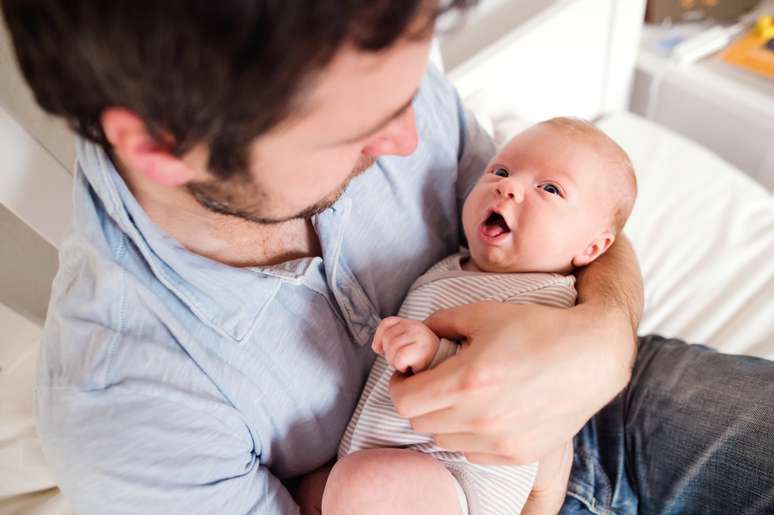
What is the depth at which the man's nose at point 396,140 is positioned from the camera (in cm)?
60

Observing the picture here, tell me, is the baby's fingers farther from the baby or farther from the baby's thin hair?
the baby's thin hair

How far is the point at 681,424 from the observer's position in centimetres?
81

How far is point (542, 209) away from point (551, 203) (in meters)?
0.02

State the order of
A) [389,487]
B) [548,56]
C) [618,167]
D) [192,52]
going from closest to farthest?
[192,52]
[389,487]
[618,167]
[548,56]

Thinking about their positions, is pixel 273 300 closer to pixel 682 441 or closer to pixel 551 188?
pixel 551 188

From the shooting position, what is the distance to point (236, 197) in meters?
0.59

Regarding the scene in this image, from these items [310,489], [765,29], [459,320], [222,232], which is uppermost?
[222,232]

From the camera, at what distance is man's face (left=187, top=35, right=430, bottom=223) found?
48 centimetres

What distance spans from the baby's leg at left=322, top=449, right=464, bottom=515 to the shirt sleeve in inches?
4.7

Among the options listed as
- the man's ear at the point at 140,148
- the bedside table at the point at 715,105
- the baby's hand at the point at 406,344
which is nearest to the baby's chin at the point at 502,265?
the baby's hand at the point at 406,344

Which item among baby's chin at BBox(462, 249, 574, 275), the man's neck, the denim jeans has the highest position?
the man's neck

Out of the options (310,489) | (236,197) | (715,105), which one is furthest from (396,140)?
(715,105)

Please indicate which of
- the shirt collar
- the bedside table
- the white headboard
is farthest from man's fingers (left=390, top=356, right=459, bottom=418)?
the bedside table

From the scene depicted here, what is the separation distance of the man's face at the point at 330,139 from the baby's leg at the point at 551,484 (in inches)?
19.5
